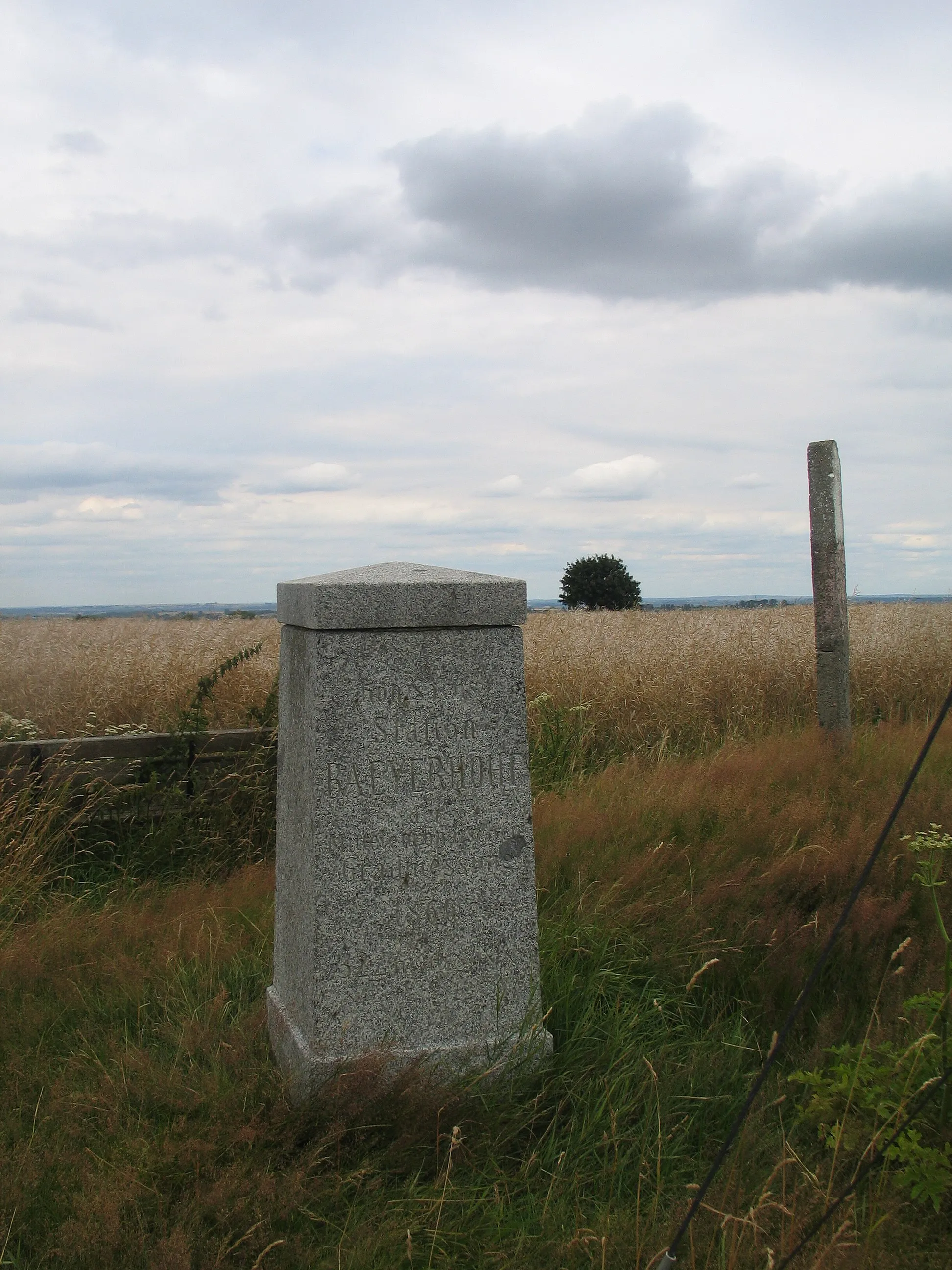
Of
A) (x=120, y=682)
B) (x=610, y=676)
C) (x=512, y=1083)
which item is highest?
(x=120, y=682)

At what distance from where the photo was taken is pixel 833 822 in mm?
4629

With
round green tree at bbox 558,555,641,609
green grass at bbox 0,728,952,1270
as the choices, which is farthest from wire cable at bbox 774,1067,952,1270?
round green tree at bbox 558,555,641,609

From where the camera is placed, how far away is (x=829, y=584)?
6340 mm

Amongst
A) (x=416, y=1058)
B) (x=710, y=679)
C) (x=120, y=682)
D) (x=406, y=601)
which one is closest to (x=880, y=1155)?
(x=416, y=1058)

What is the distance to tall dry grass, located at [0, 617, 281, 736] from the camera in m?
6.61

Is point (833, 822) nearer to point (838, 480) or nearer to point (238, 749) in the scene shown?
point (838, 480)

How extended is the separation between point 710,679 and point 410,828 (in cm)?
589

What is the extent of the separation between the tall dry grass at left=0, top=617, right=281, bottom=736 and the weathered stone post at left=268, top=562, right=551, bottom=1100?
3.61 meters

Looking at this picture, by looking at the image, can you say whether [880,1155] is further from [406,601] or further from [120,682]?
[120,682]

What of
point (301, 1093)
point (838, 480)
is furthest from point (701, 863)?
point (838, 480)

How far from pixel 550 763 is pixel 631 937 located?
266cm

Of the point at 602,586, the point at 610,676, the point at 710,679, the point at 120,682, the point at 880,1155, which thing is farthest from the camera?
the point at 602,586

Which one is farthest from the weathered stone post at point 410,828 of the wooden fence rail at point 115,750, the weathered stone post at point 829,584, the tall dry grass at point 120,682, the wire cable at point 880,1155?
the weathered stone post at point 829,584

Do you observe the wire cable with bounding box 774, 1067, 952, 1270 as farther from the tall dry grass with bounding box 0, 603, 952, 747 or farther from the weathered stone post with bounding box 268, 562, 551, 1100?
the tall dry grass with bounding box 0, 603, 952, 747
